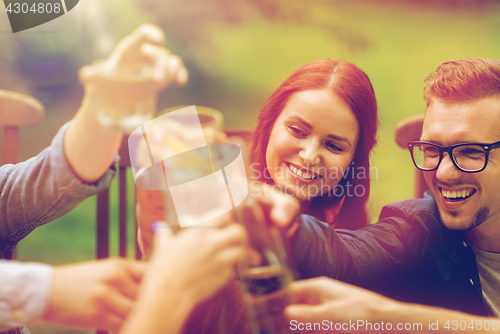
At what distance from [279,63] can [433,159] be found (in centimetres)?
42

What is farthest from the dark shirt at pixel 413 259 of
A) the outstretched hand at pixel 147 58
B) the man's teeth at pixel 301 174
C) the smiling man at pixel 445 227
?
the outstretched hand at pixel 147 58

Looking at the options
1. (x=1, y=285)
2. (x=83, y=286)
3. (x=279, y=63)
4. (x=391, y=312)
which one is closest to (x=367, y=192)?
(x=391, y=312)

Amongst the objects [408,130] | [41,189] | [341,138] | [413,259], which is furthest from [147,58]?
[413,259]

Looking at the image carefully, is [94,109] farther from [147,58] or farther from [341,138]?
[341,138]

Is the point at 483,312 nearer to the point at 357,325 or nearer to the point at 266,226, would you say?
the point at 357,325

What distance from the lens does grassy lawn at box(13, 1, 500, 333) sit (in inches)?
30.5

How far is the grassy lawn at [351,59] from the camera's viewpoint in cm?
77

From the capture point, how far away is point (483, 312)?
0.85 meters

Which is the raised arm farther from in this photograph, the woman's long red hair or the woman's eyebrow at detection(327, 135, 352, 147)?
the woman's eyebrow at detection(327, 135, 352, 147)

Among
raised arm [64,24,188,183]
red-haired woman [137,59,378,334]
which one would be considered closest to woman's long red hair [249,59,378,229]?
red-haired woman [137,59,378,334]

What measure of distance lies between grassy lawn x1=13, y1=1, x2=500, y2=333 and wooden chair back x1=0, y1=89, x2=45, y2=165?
1.5 inches

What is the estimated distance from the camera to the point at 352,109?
81 centimetres

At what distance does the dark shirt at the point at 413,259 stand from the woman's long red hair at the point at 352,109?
56 mm

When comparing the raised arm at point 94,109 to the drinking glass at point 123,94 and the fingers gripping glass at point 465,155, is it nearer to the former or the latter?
the drinking glass at point 123,94
